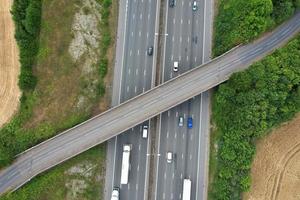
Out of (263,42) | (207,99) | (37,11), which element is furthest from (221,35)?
(37,11)

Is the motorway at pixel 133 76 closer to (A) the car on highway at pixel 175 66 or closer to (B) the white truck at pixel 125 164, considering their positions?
(B) the white truck at pixel 125 164

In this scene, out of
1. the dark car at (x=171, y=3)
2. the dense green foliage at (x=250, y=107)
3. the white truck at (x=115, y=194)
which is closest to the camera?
the dense green foliage at (x=250, y=107)

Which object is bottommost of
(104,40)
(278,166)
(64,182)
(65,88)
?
(64,182)

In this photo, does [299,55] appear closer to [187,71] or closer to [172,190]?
[187,71]

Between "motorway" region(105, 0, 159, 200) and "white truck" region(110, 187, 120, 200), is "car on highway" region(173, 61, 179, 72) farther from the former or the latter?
"white truck" region(110, 187, 120, 200)

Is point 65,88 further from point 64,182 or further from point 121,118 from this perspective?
point 64,182

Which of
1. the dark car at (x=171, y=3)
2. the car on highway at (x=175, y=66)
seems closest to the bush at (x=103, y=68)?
the car on highway at (x=175, y=66)

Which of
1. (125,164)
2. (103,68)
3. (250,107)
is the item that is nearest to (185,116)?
(250,107)
